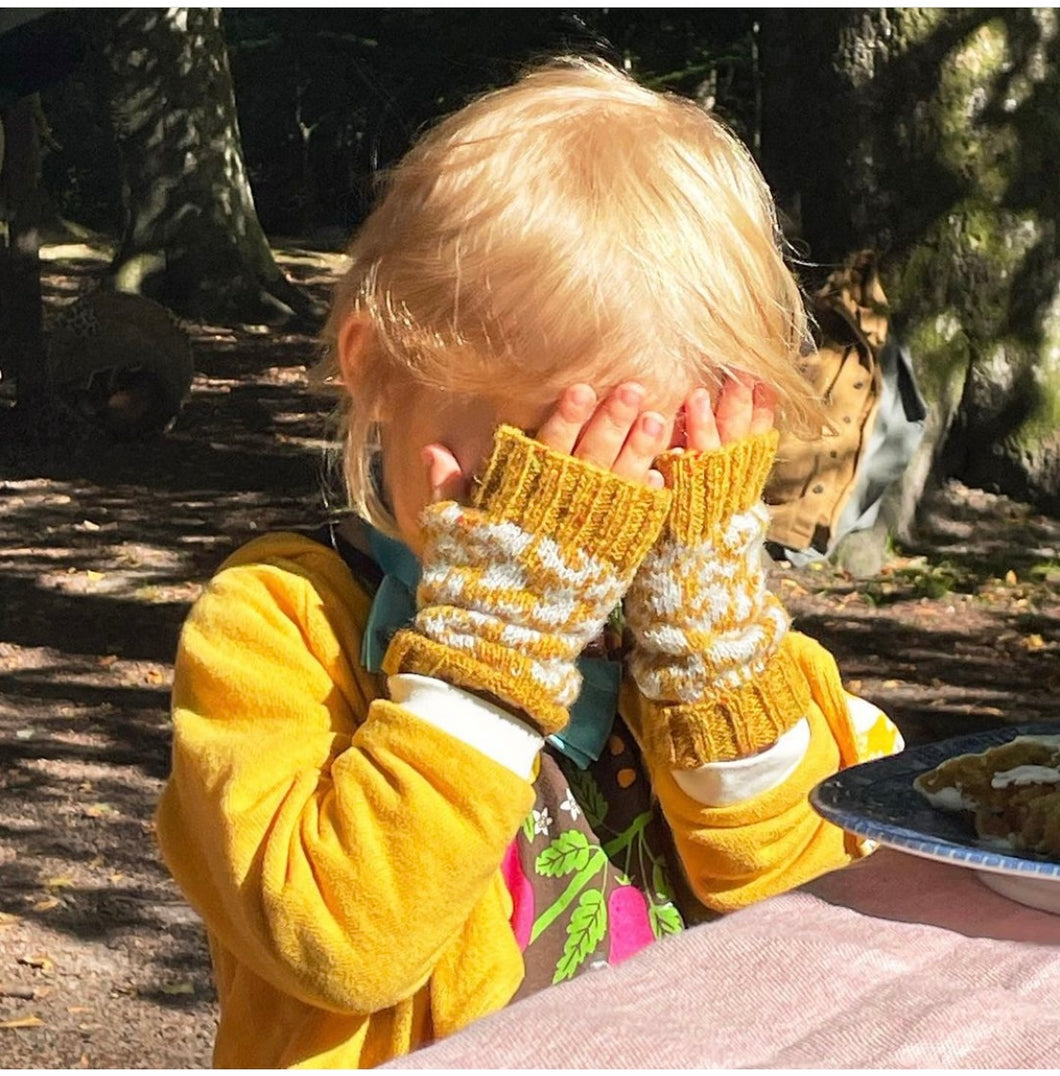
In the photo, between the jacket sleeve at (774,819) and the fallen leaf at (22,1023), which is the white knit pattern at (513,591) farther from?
the fallen leaf at (22,1023)

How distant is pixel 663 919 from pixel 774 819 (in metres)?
0.21

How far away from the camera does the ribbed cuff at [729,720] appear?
1669mm

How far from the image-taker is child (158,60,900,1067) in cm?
152

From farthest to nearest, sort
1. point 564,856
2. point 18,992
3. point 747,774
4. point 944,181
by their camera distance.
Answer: point 944,181 → point 18,992 → point 564,856 → point 747,774

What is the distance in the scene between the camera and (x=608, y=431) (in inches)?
59.8

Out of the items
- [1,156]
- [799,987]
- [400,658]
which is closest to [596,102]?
[400,658]

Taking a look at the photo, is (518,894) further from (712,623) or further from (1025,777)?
(1025,777)

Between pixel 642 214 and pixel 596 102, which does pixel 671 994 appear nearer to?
pixel 642 214

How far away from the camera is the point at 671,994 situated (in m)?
1.15

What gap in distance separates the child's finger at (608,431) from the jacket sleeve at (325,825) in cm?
28

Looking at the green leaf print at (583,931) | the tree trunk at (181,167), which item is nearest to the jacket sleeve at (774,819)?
the green leaf print at (583,931)

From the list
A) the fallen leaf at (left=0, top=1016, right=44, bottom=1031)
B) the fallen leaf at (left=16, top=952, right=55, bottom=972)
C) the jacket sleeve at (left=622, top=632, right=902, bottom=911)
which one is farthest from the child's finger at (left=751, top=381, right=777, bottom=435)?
the fallen leaf at (left=16, top=952, right=55, bottom=972)

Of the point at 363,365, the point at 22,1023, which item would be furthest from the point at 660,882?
the point at 22,1023

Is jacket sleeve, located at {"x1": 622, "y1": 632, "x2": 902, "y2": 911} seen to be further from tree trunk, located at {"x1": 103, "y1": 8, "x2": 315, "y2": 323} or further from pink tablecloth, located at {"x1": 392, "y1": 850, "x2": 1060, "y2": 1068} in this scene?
tree trunk, located at {"x1": 103, "y1": 8, "x2": 315, "y2": 323}
